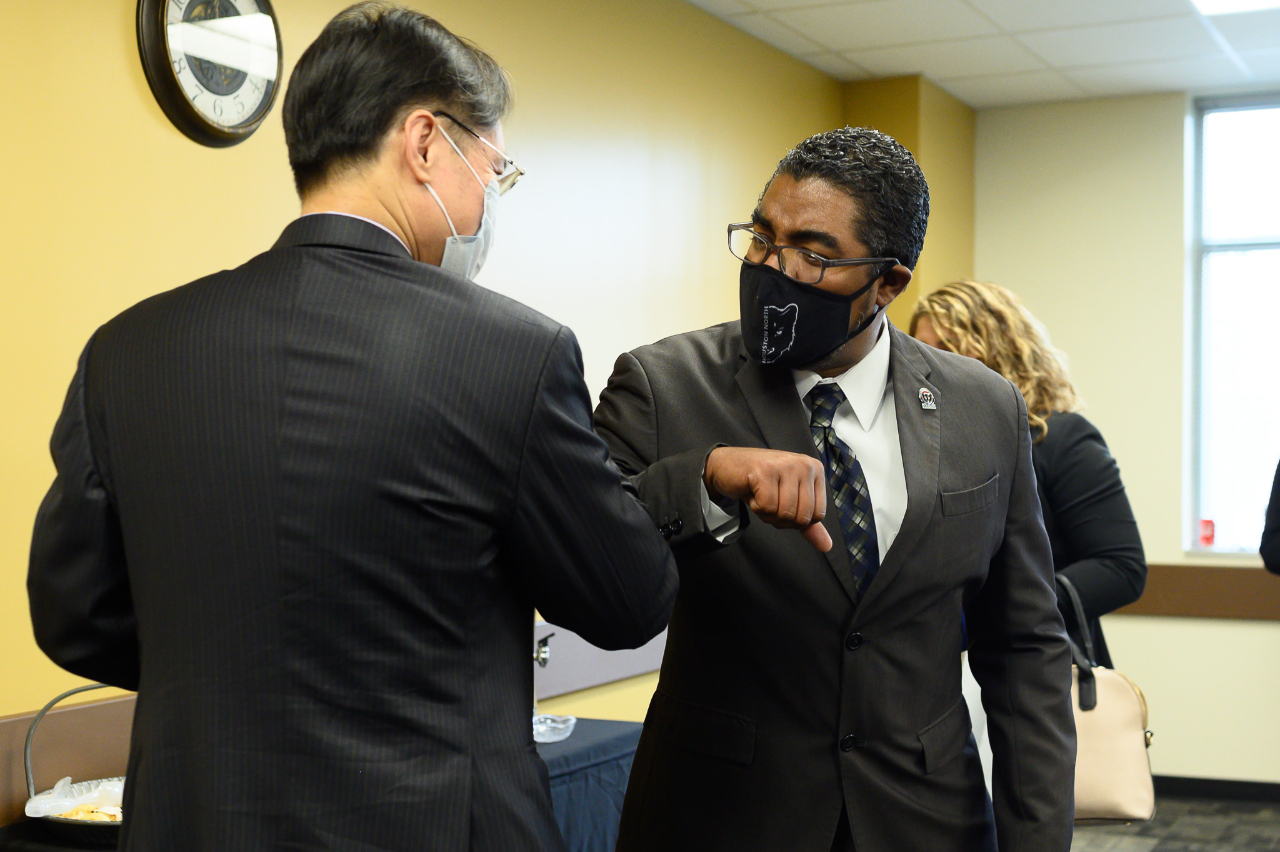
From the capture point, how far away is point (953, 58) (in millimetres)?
5418

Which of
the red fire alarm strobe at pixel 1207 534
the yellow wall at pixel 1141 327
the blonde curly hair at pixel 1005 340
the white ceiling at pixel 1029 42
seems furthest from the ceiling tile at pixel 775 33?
the red fire alarm strobe at pixel 1207 534

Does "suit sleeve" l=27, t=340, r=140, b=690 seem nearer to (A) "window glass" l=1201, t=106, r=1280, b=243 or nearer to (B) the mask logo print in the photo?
(B) the mask logo print

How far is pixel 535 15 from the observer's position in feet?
13.1

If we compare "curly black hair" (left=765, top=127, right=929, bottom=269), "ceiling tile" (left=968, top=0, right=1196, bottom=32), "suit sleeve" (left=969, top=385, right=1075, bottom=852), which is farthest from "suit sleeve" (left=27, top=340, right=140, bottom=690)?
"ceiling tile" (left=968, top=0, right=1196, bottom=32)

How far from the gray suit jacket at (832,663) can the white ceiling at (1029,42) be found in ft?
11.6

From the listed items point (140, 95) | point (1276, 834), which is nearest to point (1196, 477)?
point (1276, 834)

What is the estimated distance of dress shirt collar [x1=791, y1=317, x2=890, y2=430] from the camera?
60.2 inches

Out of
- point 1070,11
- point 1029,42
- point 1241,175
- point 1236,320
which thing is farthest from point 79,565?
point 1241,175

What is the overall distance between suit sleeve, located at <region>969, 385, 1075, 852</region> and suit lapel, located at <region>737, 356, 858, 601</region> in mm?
276

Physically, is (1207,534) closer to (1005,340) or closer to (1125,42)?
(1125,42)

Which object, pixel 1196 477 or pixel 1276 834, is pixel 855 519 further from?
pixel 1196 477

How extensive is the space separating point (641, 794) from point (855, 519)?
1.34ft

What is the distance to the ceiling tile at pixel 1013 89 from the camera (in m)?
5.75

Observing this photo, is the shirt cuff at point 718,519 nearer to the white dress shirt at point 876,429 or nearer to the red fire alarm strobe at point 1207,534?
the white dress shirt at point 876,429
